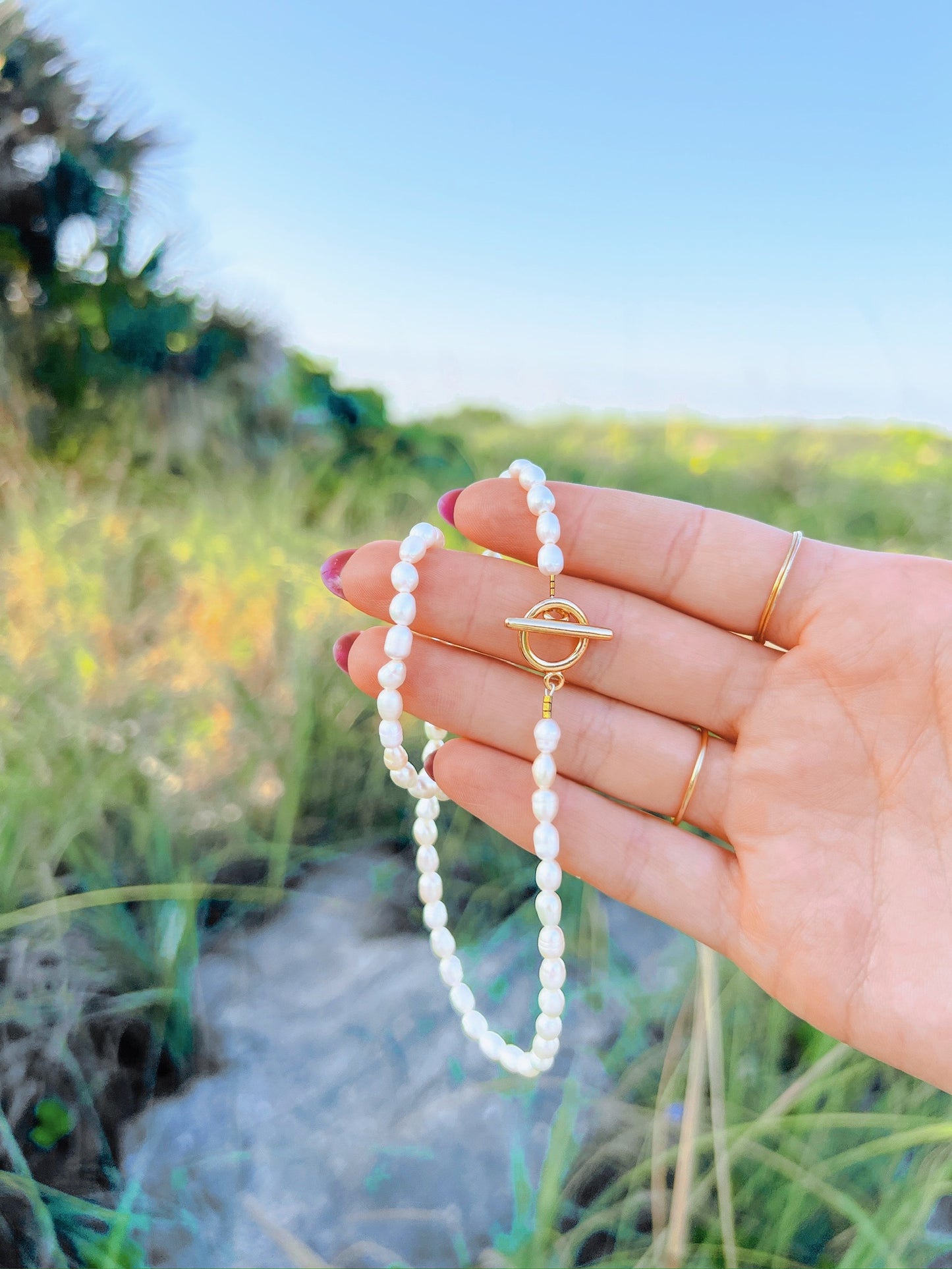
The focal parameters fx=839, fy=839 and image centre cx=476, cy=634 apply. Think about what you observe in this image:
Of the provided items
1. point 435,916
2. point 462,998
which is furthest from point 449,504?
point 462,998

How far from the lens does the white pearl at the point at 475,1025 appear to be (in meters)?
1.31

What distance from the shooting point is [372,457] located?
2914 mm

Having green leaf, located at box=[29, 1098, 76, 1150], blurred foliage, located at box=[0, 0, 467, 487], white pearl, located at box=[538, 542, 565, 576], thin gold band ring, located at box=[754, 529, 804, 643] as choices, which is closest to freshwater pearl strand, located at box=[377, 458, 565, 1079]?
white pearl, located at box=[538, 542, 565, 576]

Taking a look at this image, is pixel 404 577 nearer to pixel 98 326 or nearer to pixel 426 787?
pixel 426 787

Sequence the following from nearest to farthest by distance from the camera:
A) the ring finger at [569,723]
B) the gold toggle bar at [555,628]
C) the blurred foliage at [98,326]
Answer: the gold toggle bar at [555,628] < the ring finger at [569,723] < the blurred foliage at [98,326]

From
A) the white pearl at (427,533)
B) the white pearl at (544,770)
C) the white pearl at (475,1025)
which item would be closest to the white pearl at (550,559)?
the white pearl at (427,533)

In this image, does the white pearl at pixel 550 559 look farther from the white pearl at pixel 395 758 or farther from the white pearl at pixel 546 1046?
the white pearl at pixel 546 1046

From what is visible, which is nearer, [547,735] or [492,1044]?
[547,735]

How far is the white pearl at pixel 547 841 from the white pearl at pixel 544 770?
0.21ft

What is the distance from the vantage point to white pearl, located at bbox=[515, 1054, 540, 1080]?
1284 millimetres

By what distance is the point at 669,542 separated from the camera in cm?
124

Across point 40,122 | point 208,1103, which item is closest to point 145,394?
point 40,122

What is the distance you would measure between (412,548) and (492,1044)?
778mm

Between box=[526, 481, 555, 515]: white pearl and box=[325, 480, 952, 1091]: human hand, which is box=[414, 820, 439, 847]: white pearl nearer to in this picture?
box=[325, 480, 952, 1091]: human hand
